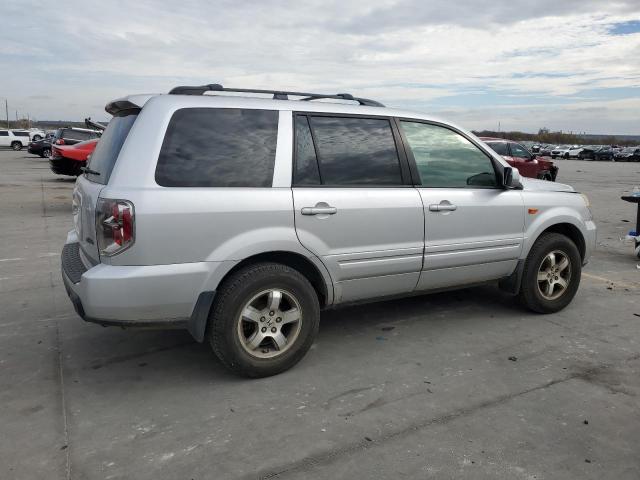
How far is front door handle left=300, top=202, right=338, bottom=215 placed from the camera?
11.9 feet

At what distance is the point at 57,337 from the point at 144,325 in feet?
5.01

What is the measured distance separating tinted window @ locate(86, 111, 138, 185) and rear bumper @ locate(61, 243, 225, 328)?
0.64 metres

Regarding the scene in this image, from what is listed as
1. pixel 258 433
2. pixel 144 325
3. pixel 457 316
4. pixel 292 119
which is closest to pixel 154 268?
pixel 144 325

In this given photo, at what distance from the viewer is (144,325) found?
328 cm

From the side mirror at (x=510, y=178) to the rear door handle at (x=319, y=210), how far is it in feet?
5.58

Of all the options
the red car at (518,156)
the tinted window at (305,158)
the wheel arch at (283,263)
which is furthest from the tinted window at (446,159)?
the red car at (518,156)

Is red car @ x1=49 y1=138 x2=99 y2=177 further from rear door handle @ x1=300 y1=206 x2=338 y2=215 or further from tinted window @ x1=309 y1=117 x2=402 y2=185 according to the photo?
rear door handle @ x1=300 y1=206 x2=338 y2=215

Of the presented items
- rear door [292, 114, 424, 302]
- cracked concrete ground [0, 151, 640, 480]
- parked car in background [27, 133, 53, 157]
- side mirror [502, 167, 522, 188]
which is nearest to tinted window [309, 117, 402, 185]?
rear door [292, 114, 424, 302]

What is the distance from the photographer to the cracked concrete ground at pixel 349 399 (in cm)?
273

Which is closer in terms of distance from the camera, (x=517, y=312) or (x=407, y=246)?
(x=407, y=246)

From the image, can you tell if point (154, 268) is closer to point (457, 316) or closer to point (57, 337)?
point (57, 337)

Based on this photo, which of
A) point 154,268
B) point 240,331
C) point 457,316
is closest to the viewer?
point 154,268

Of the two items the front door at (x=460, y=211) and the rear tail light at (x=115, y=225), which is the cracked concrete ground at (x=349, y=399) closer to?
the front door at (x=460, y=211)

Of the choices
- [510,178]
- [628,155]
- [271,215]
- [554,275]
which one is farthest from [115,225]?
[628,155]
